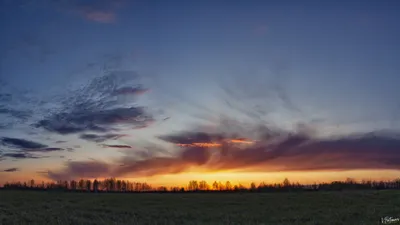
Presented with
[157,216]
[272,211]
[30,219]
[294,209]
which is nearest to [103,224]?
[30,219]

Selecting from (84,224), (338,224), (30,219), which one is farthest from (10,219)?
(338,224)

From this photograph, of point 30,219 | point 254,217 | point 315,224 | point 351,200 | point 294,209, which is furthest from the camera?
point 351,200

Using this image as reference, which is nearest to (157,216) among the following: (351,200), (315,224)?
(315,224)

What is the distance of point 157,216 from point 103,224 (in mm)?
19342

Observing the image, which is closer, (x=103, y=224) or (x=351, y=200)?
(x=103, y=224)

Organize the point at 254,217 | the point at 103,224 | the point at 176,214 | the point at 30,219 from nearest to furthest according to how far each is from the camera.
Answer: the point at 103,224 < the point at 30,219 < the point at 254,217 < the point at 176,214

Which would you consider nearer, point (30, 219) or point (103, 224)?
point (103, 224)

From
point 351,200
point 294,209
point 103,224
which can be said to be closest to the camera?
point 103,224

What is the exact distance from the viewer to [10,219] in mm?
32094

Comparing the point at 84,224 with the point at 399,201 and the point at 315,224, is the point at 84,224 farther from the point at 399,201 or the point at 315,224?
the point at 399,201

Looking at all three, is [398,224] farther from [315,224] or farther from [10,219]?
[10,219]

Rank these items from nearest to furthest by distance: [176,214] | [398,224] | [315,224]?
1. [398,224]
2. [315,224]
3. [176,214]

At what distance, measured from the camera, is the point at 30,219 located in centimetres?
3306

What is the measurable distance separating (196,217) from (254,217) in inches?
283
